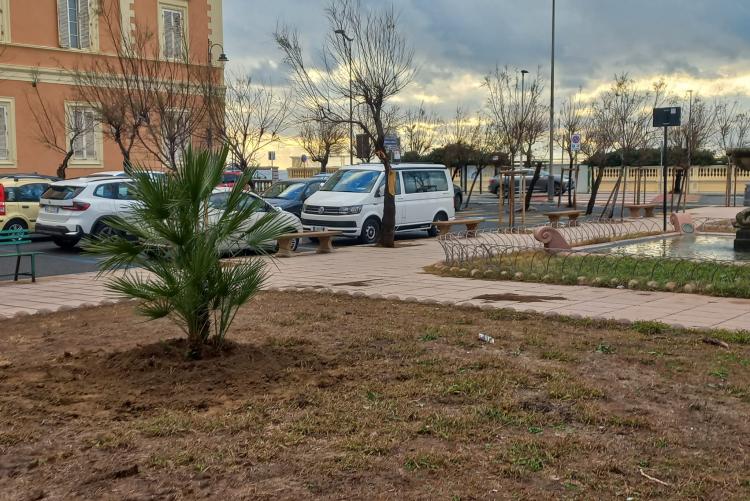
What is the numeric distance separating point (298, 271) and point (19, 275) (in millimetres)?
4334

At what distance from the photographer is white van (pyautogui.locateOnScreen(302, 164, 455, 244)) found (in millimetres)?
17984

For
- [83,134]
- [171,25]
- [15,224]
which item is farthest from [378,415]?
[171,25]

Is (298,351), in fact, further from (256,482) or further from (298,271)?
(298,271)

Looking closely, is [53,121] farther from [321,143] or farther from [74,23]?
[321,143]

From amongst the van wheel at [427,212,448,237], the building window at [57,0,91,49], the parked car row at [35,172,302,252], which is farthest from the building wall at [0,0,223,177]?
the van wheel at [427,212,448,237]

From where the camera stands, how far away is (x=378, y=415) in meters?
4.88

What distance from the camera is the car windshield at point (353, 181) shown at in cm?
1861

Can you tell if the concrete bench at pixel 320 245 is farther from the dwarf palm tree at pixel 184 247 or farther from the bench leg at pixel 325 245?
the dwarf palm tree at pixel 184 247

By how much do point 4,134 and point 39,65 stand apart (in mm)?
2808

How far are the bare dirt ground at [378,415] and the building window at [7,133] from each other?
24313 mm

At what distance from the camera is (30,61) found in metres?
29.6

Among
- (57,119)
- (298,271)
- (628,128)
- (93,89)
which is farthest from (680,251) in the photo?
(57,119)

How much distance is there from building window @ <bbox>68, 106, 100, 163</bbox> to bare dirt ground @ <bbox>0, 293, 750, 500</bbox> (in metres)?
23.2

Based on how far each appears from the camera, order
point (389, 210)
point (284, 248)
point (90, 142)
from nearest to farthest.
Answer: point (284, 248)
point (389, 210)
point (90, 142)
